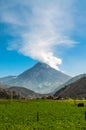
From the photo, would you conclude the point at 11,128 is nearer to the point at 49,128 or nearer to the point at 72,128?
the point at 49,128

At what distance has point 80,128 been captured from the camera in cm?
4131

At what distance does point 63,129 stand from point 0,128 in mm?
8493

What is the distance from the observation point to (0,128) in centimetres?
4066

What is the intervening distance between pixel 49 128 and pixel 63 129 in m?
2.13

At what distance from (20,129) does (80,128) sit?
27.2 ft

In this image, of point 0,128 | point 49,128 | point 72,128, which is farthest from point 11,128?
point 72,128

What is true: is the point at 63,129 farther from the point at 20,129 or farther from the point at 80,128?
the point at 20,129

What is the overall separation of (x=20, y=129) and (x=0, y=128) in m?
3.01

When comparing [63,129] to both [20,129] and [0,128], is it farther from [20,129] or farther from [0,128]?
[0,128]

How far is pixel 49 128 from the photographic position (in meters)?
41.3

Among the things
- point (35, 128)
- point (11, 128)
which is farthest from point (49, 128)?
point (11, 128)

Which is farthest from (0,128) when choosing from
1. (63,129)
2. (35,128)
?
(63,129)

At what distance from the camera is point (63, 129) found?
40.2m

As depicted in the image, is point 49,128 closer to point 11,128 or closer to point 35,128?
point 35,128
